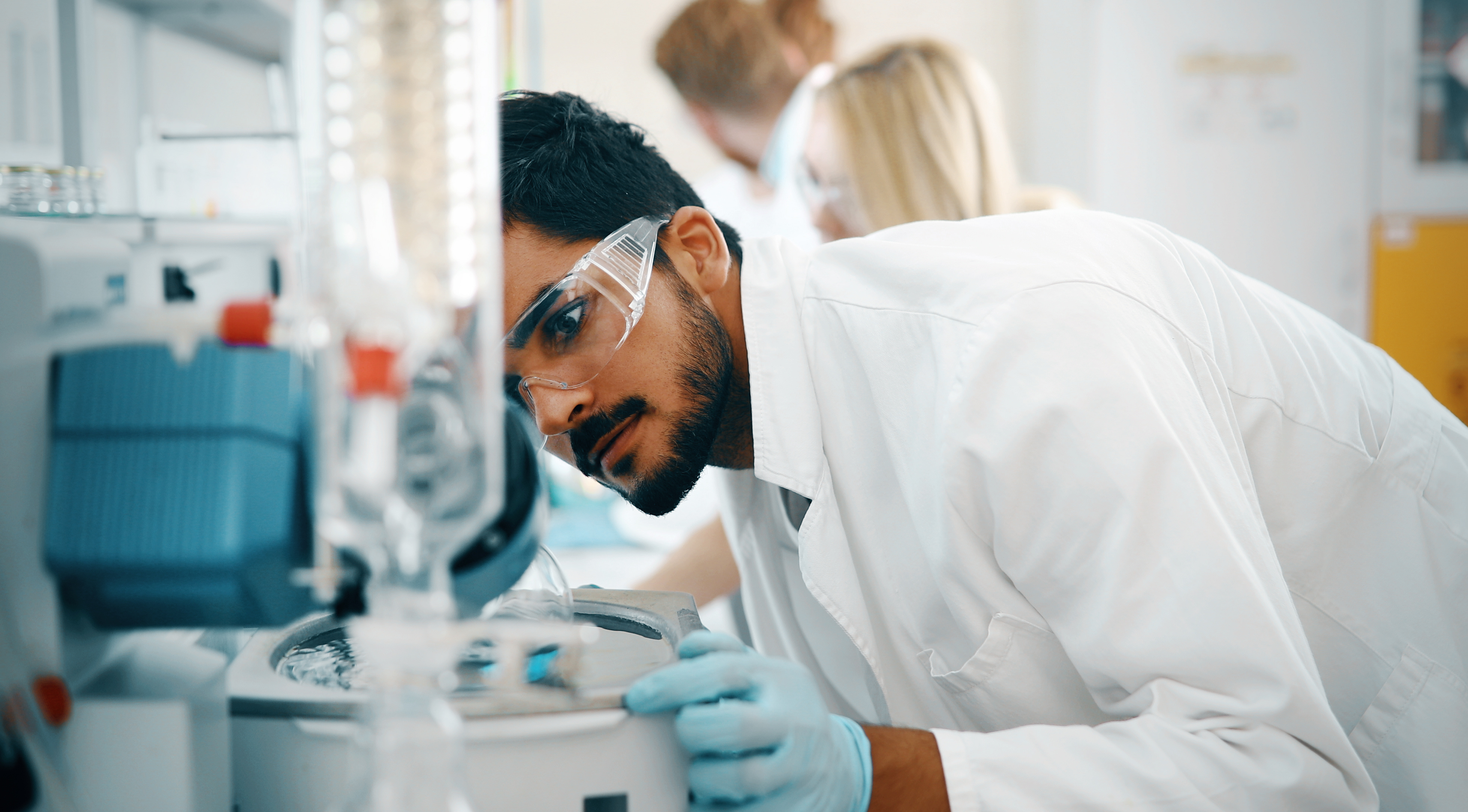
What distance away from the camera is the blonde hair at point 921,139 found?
2.47 metres

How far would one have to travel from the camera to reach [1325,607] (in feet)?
3.52

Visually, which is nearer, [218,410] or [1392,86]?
[218,410]

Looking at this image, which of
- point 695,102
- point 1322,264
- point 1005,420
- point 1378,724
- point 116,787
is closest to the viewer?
point 116,787

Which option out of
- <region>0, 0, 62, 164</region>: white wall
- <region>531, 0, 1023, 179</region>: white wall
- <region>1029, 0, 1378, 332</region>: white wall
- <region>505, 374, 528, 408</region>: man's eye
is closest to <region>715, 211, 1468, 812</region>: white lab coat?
<region>505, 374, 528, 408</region>: man's eye

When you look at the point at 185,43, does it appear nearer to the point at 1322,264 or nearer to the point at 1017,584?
the point at 1017,584

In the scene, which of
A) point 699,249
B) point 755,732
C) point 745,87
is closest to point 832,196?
point 745,87

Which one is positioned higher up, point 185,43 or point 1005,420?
point 185,43

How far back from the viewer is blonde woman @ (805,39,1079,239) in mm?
2471

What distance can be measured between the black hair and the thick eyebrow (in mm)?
140

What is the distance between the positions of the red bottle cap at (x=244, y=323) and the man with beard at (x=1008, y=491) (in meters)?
0.33

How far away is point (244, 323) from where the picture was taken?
60cm

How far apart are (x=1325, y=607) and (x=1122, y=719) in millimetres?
306

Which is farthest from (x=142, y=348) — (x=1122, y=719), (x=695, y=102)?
(x=695, y=102)

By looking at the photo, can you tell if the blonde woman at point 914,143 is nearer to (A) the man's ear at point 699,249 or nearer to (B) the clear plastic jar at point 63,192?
(A) the man's ear at point 699,249
